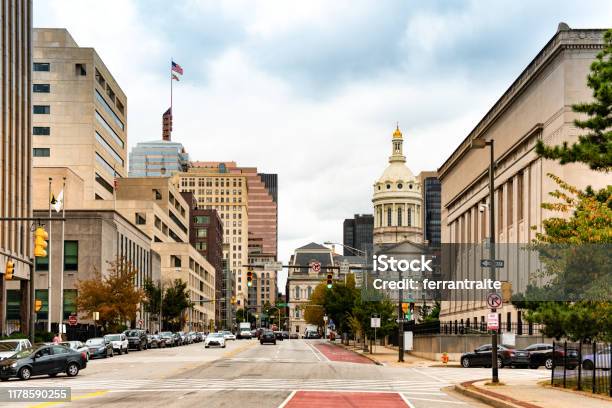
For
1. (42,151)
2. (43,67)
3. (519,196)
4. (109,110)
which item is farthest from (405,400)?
(109,110)

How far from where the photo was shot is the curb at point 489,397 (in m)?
25.1

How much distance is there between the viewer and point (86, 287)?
84.8 m

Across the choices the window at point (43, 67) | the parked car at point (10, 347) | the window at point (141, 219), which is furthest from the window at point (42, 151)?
the parked car at point (10, 347)

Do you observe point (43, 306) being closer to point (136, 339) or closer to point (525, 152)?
point (136, 339)

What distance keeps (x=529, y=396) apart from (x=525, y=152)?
59.1 metres

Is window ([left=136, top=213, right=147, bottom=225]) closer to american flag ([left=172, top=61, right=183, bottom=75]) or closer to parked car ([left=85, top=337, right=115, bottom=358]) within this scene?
american flag ([left=172, top=61, right=183, bottom=75])

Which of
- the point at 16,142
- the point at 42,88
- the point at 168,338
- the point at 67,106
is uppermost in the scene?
the point at 42,88

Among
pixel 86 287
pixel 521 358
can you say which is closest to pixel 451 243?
pixel 86 287

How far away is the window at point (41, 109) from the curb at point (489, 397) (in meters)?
91.9

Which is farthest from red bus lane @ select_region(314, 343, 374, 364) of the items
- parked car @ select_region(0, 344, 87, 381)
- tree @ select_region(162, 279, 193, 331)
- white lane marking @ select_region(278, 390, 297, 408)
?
tree @ select_region(162, 279, 193, 331)

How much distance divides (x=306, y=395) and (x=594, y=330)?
964cm

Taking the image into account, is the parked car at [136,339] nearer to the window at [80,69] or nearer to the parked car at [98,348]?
the parked car at [98,348]

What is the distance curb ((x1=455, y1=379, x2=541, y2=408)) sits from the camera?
25062 mm

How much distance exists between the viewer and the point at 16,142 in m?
74.6
